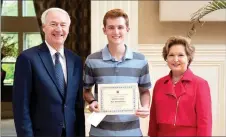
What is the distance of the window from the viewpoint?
704 cm

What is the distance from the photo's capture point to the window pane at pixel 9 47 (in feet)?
22.3

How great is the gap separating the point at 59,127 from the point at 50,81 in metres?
0.26

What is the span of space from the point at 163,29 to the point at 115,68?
5.68 ft

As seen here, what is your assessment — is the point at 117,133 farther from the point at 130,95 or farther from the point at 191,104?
the point at 191,104

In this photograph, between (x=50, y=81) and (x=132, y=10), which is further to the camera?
(x=132, y=10)

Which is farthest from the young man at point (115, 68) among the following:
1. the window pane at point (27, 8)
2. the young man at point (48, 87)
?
the window pane at point (27, 8)

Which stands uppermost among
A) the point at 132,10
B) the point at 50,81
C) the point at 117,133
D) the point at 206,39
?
the point at 132,10

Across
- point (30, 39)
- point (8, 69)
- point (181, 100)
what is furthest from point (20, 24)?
point (181, 100)

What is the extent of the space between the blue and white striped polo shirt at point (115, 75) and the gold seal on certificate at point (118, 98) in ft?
0.43

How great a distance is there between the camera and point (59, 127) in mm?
2082

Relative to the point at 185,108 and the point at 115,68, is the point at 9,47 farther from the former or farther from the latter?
the point at 185,108

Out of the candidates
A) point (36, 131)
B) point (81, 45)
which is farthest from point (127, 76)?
point (81, 45)

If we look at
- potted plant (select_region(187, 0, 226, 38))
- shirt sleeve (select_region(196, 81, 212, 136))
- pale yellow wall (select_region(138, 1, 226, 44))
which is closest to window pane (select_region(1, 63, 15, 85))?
pale yellow wall (select_region(138, 1, 226, 44))

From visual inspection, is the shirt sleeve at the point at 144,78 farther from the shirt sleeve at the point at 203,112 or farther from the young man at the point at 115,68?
the shirt sleeve at the point at 203,112
